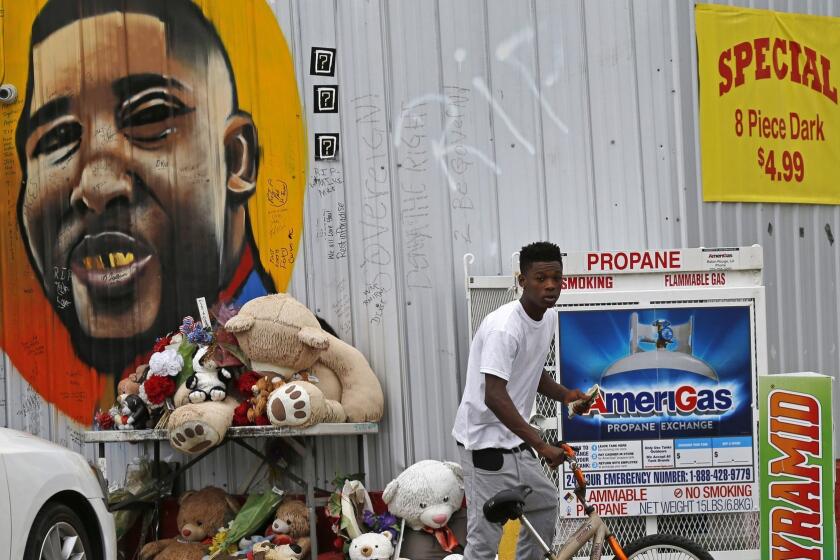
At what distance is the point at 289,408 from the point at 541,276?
8.30ft

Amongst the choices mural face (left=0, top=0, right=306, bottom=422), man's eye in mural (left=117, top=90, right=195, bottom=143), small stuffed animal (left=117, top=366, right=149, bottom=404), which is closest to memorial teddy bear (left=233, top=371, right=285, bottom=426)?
small stuffed animal (left=117, top=366, right=149, bottom=404)

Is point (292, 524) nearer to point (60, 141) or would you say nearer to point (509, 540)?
point (509, 540)

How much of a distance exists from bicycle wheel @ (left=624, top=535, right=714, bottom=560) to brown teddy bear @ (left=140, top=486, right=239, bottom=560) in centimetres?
323

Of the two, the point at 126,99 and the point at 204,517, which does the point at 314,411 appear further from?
the point at 126,99

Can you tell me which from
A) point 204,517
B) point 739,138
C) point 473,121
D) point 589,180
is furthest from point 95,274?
point 739,138

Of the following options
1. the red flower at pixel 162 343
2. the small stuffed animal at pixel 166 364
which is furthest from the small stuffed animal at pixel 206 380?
the red flower at pixel 162 343

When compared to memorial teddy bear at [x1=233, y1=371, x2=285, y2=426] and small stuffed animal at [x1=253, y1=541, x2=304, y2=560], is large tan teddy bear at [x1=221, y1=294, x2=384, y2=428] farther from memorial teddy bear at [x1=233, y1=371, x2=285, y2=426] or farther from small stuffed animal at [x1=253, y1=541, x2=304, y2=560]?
small stuffed animal at [x1=253, y1=541, x2=304, y2=560]

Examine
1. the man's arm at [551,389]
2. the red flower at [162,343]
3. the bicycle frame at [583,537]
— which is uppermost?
the red flower at [162,343]

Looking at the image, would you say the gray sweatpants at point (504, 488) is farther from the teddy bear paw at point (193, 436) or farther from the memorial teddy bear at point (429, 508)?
the teddy bear paw at point (193, 436)

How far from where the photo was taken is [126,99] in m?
8.45

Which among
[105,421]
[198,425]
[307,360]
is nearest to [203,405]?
[198,425]

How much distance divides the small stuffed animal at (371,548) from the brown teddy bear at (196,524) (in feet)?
3.53

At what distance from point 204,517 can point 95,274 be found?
1.99 metres

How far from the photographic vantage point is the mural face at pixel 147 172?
830 centimetres
